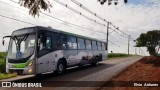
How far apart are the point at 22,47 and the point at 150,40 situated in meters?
74.5

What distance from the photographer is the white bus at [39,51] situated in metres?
13.8

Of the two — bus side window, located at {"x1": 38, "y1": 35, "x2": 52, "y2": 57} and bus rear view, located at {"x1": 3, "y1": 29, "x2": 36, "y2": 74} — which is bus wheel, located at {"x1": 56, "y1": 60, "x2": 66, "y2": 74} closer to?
bus side window, located at {"x1": 38, "y1": 35, "x2": 52, "y2": 57}

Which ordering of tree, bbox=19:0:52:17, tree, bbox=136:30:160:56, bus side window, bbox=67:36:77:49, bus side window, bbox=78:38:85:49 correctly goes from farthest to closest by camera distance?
tree, bbox=136:30:160:56 < bus side window, bbox=78:38:85:49 < bus side window, bbox=67:36:77:49 < tree, bbox=19:0:52:17

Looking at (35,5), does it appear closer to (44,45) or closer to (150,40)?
(44,45)

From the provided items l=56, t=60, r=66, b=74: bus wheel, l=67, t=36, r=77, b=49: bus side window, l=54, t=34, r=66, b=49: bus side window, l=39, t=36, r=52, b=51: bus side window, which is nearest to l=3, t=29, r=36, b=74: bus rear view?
l=39, t=36, r=52, b=51: bus side window

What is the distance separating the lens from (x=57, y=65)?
16.3 metres

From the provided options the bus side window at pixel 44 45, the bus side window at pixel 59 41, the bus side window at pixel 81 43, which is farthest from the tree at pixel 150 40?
the bus side window at pixel 44 45

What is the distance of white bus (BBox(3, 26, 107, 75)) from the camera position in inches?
544

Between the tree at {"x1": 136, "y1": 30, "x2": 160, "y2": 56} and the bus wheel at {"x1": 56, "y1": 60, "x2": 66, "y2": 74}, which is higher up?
the tree at {"x1": 136, "y1": 30, "x2": 160, "y2": 56}

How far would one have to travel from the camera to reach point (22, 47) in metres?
14.1

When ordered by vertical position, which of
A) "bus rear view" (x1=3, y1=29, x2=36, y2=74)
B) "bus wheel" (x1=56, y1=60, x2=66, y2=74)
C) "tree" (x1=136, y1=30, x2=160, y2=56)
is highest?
"tree" (x1=136, y1=30, x2=160, y2=56)

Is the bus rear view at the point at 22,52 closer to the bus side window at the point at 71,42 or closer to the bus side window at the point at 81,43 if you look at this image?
the bus side window at the point at 71,42

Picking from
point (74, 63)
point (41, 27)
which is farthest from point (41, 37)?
point (74, 63)

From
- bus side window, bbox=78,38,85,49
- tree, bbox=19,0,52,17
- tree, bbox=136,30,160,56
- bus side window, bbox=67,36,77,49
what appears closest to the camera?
tree, bbox=19,0,52,17
